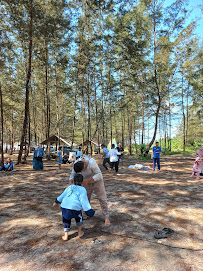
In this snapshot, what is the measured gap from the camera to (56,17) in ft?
38.0

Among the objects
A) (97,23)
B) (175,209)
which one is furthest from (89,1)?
(175,209)

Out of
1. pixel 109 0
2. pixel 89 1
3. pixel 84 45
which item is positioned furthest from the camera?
pixel 84 45

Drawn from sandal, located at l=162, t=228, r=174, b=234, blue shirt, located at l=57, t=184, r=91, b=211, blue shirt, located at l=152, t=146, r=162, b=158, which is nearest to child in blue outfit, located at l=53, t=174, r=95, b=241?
blue shirt, located at l=57, t=184, r=91, b=211

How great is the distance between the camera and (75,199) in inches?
110

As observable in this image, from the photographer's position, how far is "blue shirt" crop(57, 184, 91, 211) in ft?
9.00

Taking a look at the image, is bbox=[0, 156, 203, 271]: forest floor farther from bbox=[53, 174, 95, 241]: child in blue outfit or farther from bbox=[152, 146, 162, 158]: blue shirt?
bbox=[152, 146, 162, 158]: blue shirt

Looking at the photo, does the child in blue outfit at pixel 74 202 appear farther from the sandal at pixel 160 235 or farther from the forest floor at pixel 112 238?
the sandal at pixel 160 235

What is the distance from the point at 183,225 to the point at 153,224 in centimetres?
57

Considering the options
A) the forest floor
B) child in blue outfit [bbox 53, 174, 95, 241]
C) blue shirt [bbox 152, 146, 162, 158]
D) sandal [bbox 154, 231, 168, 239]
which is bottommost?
the forest floor

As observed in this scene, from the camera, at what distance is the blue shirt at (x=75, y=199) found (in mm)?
2742

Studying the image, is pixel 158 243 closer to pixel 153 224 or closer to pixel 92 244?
pixel 153 224

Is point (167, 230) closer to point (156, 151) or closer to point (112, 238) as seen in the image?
point (112, 238)

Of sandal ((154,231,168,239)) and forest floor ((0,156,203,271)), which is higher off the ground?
sandal ((154,231,168,239))

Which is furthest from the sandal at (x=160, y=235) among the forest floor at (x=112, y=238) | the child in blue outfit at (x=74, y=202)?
the child in blue outfit at (x=74, y=202)
